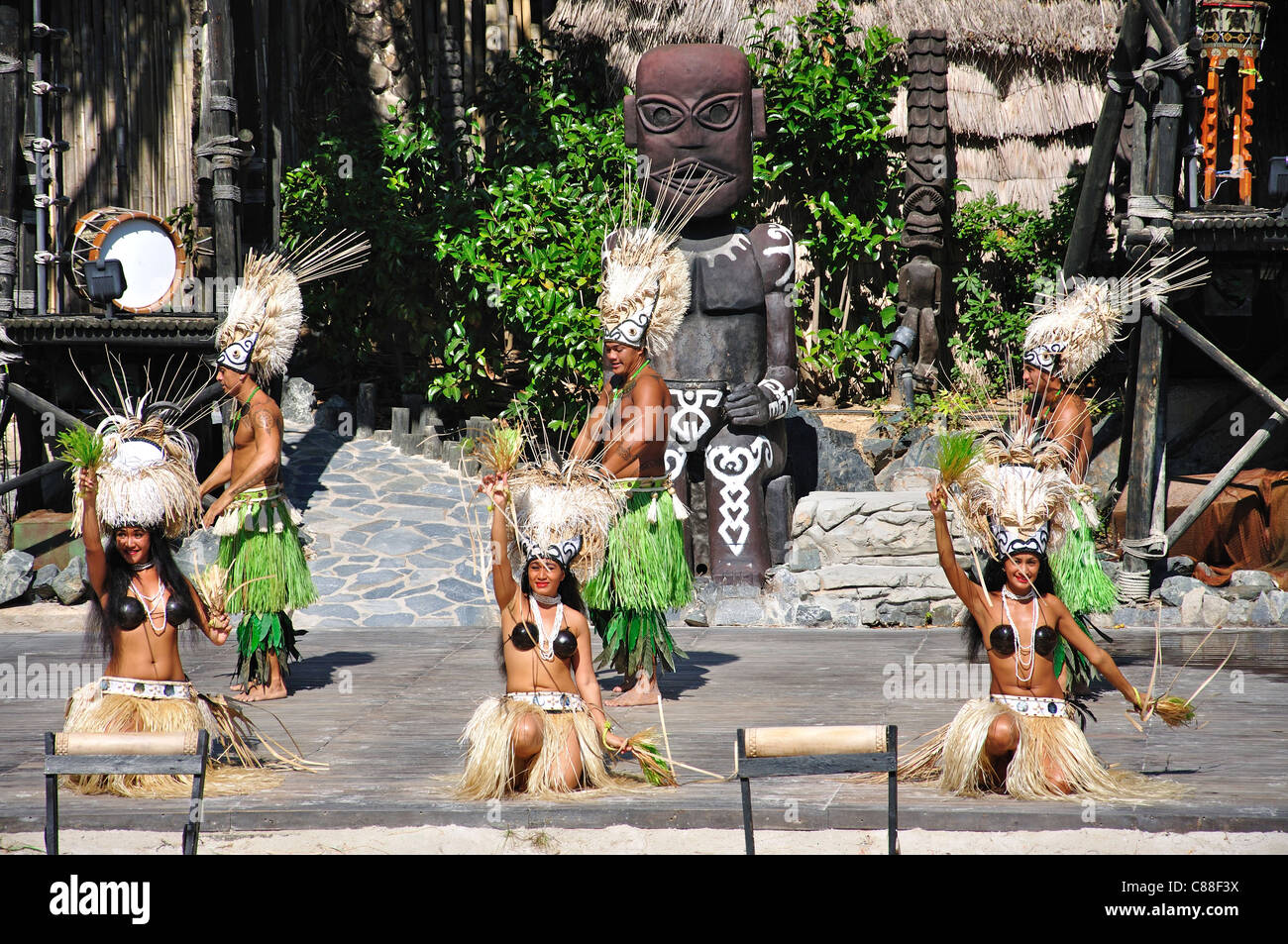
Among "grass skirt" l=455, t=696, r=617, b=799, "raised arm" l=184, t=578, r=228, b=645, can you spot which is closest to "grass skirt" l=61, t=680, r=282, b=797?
"raised arm" l=184, t=578, r=228, b=645

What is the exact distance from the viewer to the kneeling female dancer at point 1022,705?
4.39 meters

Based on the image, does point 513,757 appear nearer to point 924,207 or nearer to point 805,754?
point 805,754

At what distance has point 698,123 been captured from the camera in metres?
7.90

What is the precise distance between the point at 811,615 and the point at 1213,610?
211 centimetres

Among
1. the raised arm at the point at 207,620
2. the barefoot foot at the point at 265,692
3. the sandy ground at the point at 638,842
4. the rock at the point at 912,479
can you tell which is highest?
the rock at the point at 912,479

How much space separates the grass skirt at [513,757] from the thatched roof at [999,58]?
892 centimetres

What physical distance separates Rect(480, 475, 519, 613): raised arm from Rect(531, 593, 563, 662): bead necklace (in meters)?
0.09

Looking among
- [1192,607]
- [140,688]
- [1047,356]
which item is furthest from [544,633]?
[1192,607]

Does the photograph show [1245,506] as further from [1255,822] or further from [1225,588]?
[1255,822]

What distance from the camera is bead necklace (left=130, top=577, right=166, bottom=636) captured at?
15.6 feet

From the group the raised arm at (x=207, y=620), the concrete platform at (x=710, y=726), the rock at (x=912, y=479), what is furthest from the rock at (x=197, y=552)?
the rock at (x=912, y=479)

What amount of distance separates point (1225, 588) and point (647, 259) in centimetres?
395

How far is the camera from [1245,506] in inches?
332

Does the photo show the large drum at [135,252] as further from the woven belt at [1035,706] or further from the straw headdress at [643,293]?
the woven belt at [1035,706]
